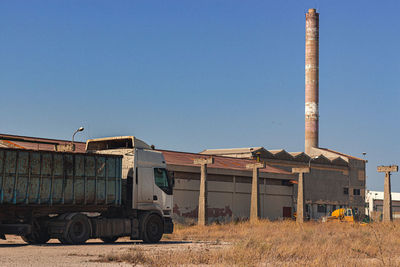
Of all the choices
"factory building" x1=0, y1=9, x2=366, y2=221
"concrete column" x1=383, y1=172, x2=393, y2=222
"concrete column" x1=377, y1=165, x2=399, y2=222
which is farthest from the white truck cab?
"concrete column" x1=383, y1=172, x2=393, y2=222

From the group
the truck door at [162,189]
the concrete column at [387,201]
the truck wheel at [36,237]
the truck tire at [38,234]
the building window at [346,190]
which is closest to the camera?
the truck tire at [38,234]

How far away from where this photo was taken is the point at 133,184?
23984 mm

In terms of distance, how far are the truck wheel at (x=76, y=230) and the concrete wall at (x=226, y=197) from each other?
25.0m

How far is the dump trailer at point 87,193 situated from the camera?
68.3 feet

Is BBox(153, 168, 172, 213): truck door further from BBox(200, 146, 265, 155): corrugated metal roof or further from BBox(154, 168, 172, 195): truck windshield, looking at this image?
BBox(200, 146, 265, 155): corrugated metal roof

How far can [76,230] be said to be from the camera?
2219 cm

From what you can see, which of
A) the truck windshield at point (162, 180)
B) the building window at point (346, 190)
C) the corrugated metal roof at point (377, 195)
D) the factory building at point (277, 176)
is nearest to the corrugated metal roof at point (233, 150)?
the factory building at point (277, 176)

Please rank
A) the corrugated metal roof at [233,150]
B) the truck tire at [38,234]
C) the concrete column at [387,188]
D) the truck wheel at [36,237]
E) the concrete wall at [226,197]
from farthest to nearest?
the corrugated metal roof at [233,150], the concrete column at [387,188], the concrete wall at [226,197], the truck wheel at [36,237], the truck tire at [38,234]

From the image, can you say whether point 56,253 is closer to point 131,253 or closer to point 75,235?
point 131,253

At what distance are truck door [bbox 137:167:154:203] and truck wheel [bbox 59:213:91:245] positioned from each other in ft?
8.63

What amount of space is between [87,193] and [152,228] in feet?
11.6

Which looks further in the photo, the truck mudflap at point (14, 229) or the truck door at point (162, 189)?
the truck door at point (162, 189)

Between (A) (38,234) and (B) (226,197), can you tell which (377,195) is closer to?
(B) (226,197)

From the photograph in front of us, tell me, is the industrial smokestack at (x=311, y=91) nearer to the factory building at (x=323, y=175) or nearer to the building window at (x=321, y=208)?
the factory building at (x=323, y=175)
